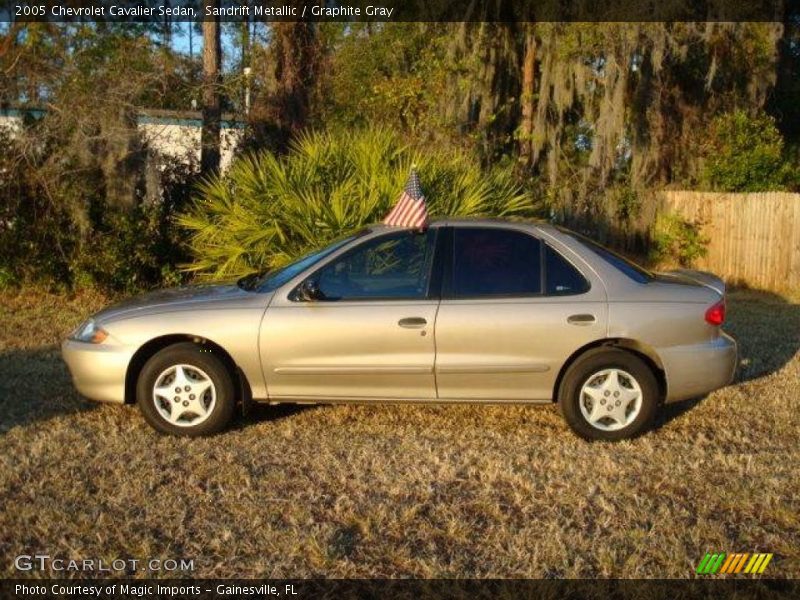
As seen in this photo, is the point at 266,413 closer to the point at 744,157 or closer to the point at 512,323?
the point at 512,323

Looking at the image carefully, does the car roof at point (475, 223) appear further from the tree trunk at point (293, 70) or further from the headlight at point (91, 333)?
the tree trunk at point (293, 70)

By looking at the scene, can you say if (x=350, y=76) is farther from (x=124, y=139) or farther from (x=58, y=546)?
(x=58, y=546)

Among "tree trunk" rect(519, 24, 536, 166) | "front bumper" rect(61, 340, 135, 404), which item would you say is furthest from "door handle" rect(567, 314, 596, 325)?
"tree trunk" rect(519, 24, 536, 166)

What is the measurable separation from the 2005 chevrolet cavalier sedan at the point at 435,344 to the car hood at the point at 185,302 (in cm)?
2

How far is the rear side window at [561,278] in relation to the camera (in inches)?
249

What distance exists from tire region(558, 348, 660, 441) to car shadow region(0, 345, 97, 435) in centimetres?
356

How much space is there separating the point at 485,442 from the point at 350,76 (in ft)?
59.8

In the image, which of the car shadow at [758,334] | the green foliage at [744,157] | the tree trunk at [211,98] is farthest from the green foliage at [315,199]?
the green foliage at [744,157]

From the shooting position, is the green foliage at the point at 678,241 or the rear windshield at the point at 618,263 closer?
the rear windshield at the point at 618,263

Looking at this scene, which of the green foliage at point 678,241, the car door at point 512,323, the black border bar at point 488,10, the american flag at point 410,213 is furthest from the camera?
the green foliage at point 678,241

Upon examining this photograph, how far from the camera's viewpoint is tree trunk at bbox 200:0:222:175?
1366cm

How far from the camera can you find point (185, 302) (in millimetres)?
6438

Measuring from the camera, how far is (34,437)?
243 inches

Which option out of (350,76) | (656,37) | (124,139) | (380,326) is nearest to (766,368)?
(380,326)
